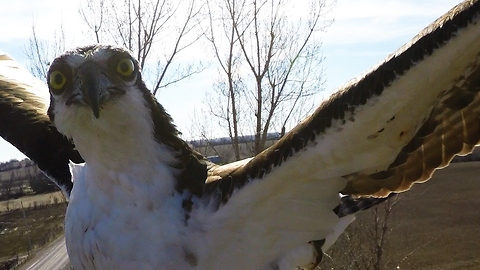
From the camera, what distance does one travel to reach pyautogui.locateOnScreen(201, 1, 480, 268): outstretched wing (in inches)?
102

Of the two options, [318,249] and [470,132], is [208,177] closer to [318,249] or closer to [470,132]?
[318,249]

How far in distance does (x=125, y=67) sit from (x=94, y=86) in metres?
0.22

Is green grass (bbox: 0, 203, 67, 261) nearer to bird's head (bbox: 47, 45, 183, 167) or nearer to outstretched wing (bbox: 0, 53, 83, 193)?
outstretched wing (bbox: 0, 53, 83, 193)

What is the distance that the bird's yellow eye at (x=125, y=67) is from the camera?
9.23ft

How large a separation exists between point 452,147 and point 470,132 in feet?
0.46

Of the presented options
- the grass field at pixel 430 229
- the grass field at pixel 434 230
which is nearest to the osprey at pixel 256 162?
the grass field at pixel 430 229

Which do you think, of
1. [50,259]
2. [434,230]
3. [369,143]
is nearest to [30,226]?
[50,259]

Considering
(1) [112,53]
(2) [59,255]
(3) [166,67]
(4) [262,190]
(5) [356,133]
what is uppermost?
(3) [166,67]

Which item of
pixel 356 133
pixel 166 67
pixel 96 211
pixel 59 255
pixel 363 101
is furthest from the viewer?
pixel 59 255

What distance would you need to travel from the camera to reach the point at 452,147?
334 cm

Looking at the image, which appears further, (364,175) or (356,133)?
(364,175)

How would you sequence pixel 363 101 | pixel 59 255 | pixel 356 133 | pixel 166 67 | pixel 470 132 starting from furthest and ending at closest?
pixel 59 255 < pixel 166 67 < pixel 470 132 < pixel 356 133 < pixel 363 101

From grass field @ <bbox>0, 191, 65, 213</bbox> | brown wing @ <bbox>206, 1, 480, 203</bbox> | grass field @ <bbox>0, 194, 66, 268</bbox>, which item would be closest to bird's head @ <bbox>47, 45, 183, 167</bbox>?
brown wing @ <bbox>206, 1, 480, 203</bbox>

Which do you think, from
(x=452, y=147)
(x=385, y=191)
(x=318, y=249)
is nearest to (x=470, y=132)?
(x=452, y=147)
